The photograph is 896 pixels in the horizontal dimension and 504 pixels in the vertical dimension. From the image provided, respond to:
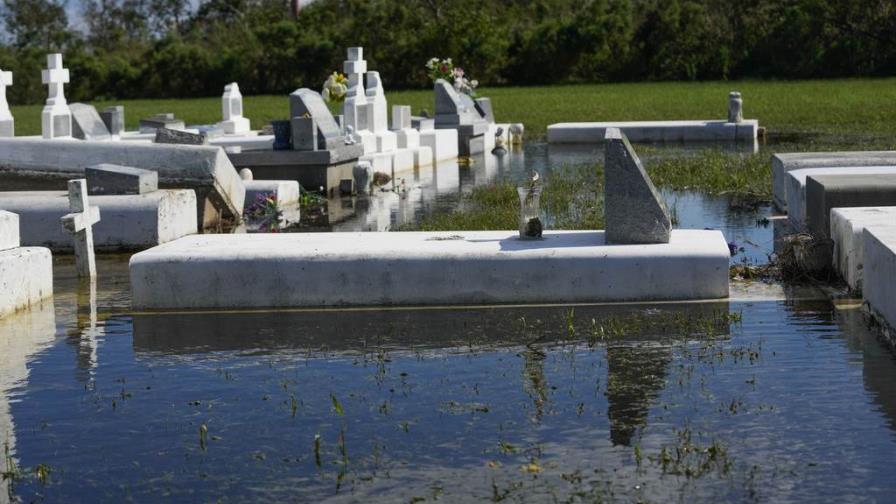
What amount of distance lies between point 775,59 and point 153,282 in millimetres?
49172

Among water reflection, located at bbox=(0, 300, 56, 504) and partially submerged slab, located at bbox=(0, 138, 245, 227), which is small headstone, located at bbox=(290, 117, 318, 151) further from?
water reflection, located at bbox=(0, 300, 56, 504)

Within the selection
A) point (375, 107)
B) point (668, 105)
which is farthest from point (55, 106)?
point (668, 105)

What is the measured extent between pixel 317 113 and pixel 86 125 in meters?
6.75

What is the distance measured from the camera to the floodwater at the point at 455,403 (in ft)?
21.7

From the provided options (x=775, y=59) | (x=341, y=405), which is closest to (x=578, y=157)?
(x=341, y=405)

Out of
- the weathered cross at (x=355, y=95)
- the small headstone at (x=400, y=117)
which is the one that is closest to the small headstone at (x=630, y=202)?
the weathered cross at (x=355, y=95)

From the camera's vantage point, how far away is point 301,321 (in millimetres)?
10336

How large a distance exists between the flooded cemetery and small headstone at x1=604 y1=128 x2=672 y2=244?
0.05 ft

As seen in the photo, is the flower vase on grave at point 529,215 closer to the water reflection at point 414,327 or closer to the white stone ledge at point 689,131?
the water reflection at point 414,327

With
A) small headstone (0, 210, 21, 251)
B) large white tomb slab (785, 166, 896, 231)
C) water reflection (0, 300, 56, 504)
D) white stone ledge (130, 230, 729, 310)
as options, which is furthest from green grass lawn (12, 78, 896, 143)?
water reflection (0, 300, 56, 504)

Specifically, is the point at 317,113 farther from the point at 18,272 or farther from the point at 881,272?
the point at 881,272

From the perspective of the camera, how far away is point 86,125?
26109 mm

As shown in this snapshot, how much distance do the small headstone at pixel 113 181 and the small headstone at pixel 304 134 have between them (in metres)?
5.87

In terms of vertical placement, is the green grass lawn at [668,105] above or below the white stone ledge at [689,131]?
above
